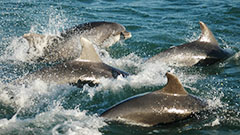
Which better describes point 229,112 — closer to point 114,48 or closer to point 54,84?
point 54,84

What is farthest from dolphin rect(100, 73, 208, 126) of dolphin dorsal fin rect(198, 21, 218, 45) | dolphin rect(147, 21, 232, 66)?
dolphin dorsal fin rect(198, 21, 218, 45)

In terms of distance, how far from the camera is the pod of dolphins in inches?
268

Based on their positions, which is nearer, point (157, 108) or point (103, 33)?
point (157, 108)

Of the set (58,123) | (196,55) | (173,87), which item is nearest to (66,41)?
(196,55)

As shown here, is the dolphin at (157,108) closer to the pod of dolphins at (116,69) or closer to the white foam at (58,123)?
the pod of dolphins at (116,69)

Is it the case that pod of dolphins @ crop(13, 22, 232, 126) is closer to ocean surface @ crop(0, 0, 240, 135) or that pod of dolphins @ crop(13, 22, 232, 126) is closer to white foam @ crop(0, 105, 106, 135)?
ocean surface @ crop(0, 0, 240, 135)

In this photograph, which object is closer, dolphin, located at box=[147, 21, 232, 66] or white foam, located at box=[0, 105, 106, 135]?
white foam, located at box=[0, 105, 106, 135]

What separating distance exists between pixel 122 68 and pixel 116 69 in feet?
4.84

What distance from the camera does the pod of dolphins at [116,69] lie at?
268 inches

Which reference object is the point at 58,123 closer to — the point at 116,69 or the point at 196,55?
the point at 116,69

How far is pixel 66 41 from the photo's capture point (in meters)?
11.5

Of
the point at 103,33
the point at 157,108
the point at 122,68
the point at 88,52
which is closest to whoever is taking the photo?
the point at 157,108

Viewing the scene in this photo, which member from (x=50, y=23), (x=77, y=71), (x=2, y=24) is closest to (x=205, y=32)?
(x=77, y=71)

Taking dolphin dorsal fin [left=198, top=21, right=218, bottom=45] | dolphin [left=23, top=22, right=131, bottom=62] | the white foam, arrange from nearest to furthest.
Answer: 1. the white foam
2. dolphin dorsal fin [left=198, top=21, right=218, bottom=45]
3. dolphin [left=23, top=22, right=131, bottom=62]
